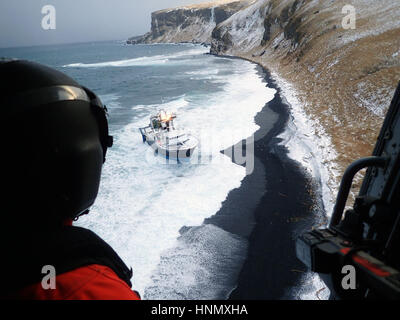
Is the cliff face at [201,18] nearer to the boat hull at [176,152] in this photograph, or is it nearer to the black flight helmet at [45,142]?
the boat hull at [176,152]

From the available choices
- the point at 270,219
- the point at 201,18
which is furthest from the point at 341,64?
the point at 201,18

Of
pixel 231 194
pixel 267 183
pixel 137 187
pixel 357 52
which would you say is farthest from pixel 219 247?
pixel 357 52

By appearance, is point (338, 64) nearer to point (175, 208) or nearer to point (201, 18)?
point (175, 208)

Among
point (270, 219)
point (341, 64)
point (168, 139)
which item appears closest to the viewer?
point (270, 219)

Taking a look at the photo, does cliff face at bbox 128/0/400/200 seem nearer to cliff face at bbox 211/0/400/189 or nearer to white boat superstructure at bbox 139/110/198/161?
cliff face at bbox 211/0/400/189

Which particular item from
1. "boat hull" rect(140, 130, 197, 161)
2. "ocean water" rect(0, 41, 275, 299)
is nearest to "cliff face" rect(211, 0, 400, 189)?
"ocean water" rect(0, 41, 275, 299)
